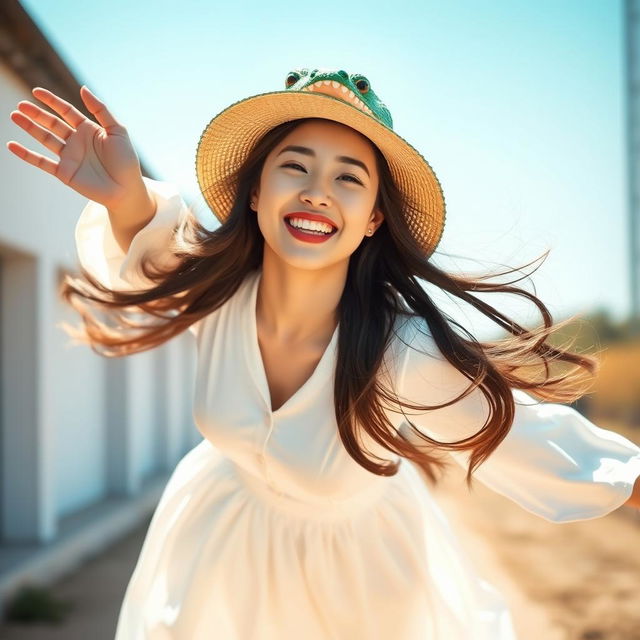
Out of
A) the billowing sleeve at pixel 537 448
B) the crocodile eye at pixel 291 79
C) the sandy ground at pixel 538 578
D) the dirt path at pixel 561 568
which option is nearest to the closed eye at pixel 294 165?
the crocodile eye at pixel 291 79

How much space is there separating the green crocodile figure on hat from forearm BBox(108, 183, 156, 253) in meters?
0.57

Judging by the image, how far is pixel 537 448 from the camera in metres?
2.10

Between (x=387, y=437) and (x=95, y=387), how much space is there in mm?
A: 6897

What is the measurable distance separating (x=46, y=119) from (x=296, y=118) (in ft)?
2.35

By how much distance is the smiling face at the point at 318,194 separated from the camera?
226cm

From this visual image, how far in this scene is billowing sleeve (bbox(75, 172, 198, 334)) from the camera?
8.34 ft

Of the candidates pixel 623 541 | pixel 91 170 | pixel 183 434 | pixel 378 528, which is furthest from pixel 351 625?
pixel 183 434

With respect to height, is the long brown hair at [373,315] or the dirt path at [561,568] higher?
the long brown hair at [373,315]

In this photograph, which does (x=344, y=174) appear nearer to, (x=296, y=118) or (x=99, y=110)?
(x=296, y=118)

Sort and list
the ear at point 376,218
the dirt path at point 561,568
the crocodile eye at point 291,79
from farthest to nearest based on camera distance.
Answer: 1. the dirt path at point 561,568
2. the ear at point 376,218
3. the crocodile eye at point 291,79

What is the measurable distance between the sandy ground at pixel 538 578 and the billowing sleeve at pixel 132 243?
103 inches

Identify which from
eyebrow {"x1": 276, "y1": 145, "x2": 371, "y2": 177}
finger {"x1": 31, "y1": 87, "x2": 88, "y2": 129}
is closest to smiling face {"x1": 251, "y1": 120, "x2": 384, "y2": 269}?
eyebrow {"x1": 276, "y1": 145, "x2": 371, "y2": 177}

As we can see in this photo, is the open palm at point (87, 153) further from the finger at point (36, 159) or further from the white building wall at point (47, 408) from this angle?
the white building wall at point (47, 408)

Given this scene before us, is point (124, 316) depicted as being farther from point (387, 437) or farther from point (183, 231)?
point (387, 437)
